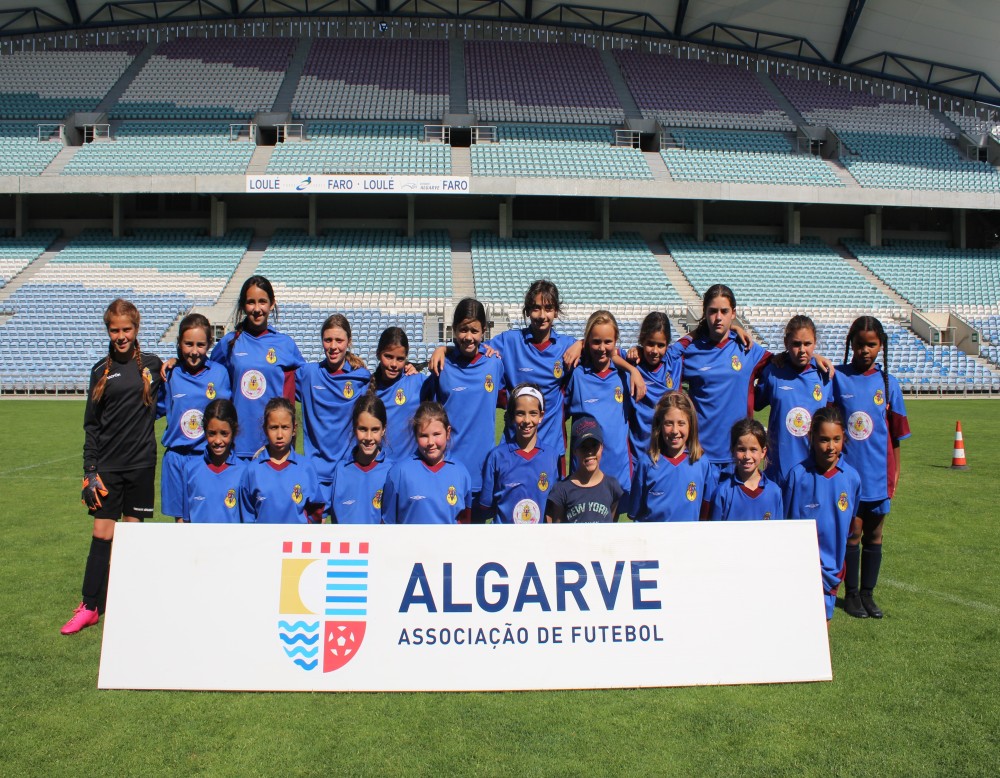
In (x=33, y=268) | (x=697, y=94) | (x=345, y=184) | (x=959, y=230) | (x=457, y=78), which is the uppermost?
(x=457, y=78)

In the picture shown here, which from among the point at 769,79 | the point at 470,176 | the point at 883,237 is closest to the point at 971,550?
the point at 470,176

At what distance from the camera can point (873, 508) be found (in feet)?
15.3

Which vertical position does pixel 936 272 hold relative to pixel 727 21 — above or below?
below

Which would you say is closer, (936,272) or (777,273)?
(777,273)

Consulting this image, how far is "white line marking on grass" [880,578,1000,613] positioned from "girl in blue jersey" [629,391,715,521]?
5.84ft

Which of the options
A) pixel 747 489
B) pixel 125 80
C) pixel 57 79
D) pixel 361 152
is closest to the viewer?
pixel 747 489

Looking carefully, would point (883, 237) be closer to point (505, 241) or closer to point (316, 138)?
point (505, 241)

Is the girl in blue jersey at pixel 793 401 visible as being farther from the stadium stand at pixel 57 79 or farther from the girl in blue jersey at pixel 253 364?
the stadium stand at pixel 57 79

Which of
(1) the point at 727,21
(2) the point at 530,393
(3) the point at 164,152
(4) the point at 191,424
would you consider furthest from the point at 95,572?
(1) the point at 727,21

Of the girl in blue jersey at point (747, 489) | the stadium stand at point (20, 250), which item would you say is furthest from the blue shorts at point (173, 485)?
the stadium stand at point (20, 250)

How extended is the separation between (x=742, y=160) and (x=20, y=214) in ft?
81.5

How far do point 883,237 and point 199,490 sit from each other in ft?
103

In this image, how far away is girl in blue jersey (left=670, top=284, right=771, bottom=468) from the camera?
16.1 ft

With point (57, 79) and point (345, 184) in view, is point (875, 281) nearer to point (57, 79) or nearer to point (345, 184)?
point (345, 184)
